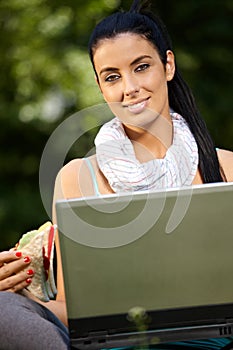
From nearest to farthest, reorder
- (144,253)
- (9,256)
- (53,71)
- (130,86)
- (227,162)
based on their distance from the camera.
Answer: (144,253)
(9,256)
(130,86)
(227,162)
(53,71)

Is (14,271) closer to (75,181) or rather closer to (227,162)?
(75,181)

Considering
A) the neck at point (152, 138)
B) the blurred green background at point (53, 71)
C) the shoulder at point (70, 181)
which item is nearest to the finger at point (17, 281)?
the shoulder at point (70, 181)

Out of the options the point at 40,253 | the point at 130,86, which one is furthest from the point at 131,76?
the point at 40,253

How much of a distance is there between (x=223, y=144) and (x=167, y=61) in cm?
448

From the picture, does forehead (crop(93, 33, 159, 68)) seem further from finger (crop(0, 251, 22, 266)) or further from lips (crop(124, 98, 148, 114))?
finger (crop(0, 251, 22, 266))

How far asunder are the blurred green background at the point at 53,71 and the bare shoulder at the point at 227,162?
413 centimetres

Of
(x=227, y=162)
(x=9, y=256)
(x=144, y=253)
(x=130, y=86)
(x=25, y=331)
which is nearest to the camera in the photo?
(x=144, y=253)

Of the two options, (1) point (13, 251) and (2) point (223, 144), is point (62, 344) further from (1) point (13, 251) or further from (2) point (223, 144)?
(2) point (223, 144)

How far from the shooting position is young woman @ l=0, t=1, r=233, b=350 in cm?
261

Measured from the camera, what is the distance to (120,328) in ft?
6.75

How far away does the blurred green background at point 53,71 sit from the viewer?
7074 millimetres

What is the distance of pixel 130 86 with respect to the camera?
2590 millimetres

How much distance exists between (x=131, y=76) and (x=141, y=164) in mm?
211

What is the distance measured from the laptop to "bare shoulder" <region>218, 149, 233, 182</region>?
2.24 feet
